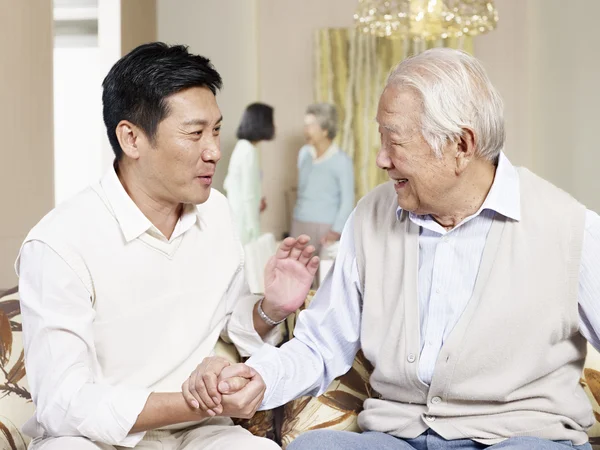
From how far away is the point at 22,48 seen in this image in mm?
3861

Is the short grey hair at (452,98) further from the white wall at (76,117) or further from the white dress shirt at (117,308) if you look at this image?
the white wall at (76,117)

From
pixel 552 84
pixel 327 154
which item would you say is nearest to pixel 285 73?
pixel 327 154

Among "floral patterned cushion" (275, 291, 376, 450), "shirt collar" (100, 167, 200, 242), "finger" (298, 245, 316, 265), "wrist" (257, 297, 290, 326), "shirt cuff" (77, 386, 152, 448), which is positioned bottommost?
"floral patterned cushion" (275, 291, 376, 450)

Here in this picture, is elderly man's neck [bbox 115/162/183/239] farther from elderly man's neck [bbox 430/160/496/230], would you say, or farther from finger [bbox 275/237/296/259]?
elderly man's neck [bbox 430/160/496/230]

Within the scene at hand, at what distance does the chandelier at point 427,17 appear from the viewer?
5.12 meters

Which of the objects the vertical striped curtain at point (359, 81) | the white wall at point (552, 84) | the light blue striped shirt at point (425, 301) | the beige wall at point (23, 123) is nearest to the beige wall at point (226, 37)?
the vertical striped curtain at point (359, 81)

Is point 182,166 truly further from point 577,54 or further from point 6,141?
point 577,54

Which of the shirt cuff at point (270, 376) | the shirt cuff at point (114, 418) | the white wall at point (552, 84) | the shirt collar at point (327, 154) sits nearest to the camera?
the shirt cuff at point (114, 418)

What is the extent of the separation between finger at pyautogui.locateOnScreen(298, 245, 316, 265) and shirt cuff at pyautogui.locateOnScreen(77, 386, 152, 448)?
50 centimetres

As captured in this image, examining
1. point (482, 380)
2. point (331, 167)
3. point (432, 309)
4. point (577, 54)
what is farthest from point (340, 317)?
point (577, 54)

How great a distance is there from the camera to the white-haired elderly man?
160cm

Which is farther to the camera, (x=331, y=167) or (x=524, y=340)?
(x=331, y=167)

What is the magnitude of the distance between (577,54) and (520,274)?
534 cm

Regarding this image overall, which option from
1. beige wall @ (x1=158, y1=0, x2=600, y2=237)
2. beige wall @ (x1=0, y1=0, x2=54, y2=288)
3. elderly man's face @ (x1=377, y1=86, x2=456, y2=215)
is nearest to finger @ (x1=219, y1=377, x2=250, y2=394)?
elderly man's face @ (x1=377, y1=86, x2=456, y2=215)
